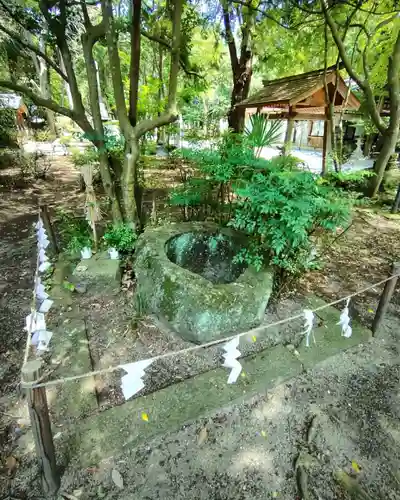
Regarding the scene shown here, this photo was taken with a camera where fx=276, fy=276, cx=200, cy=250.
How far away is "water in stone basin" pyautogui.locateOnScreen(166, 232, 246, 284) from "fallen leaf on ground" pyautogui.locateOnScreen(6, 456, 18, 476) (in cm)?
230

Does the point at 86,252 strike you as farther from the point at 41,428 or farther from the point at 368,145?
the point at 368,145

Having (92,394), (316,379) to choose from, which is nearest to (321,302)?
(316,379)

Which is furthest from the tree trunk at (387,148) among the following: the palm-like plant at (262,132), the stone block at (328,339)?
the stone block at (328,339)

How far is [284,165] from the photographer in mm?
3002

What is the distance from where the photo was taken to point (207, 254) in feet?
12.1

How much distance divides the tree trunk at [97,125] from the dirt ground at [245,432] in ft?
4.99

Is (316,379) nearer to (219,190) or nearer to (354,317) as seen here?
(354,317)

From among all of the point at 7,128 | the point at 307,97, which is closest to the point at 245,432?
the point at 307,97

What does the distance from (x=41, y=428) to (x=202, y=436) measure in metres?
1.08

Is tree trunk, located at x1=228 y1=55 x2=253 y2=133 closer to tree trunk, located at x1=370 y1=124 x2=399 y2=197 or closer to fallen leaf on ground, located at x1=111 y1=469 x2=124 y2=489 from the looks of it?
tree trunk, located at x1=370 y1=124 x2=399 y2=197

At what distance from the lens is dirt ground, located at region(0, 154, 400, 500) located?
172 cm

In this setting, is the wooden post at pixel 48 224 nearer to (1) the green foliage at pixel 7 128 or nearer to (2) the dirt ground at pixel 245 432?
(2) the dirt ground at pixel 245 432

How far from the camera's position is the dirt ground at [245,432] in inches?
67.6

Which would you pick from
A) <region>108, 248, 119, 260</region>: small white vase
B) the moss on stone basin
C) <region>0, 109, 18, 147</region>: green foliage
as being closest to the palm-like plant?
the moss on stone basin
